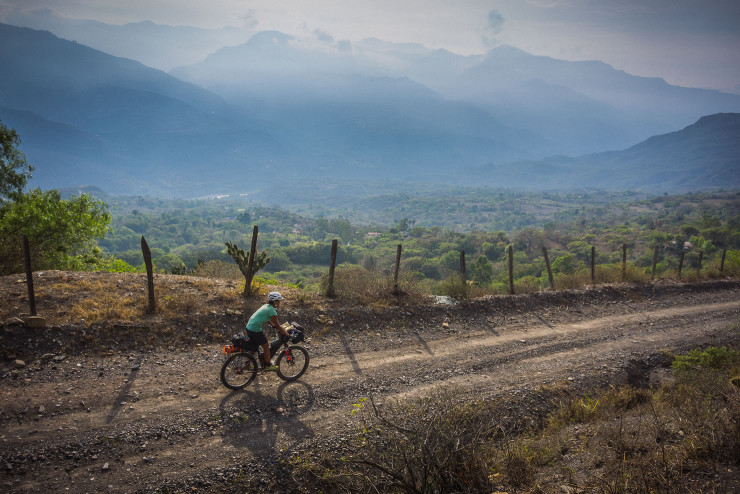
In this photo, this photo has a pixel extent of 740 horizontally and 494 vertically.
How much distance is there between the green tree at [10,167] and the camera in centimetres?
1900

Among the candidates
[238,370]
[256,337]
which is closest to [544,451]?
[256,337]

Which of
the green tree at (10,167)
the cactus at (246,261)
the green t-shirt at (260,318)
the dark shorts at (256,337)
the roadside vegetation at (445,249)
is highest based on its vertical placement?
the green tree at (10,167)

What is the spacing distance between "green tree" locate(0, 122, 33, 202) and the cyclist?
2092 cm

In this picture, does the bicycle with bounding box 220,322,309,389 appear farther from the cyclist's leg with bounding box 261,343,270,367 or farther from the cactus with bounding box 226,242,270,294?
the cactus with bounding box 226,242,270,294

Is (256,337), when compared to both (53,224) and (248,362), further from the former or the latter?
(53,224)

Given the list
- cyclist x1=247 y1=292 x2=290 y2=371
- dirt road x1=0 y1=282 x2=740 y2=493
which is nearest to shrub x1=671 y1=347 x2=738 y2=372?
dirt road x1=0 y1=282 x2=740 y2=493

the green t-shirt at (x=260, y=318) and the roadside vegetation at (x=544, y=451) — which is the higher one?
the green t-shirt at (x=260, y=318)

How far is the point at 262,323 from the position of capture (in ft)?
24.5

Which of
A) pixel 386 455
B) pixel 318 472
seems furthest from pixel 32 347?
pixel 386 455

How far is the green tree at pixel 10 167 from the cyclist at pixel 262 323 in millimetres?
20916

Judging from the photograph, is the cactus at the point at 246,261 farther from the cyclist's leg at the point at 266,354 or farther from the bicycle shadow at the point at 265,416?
the bicycle shadow at the point at 265,416

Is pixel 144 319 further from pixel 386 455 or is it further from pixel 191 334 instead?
pixel 386 455

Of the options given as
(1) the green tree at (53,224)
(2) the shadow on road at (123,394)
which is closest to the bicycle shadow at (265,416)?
(2) the shadow on road at (123,394)

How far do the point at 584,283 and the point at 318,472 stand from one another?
665 inches
